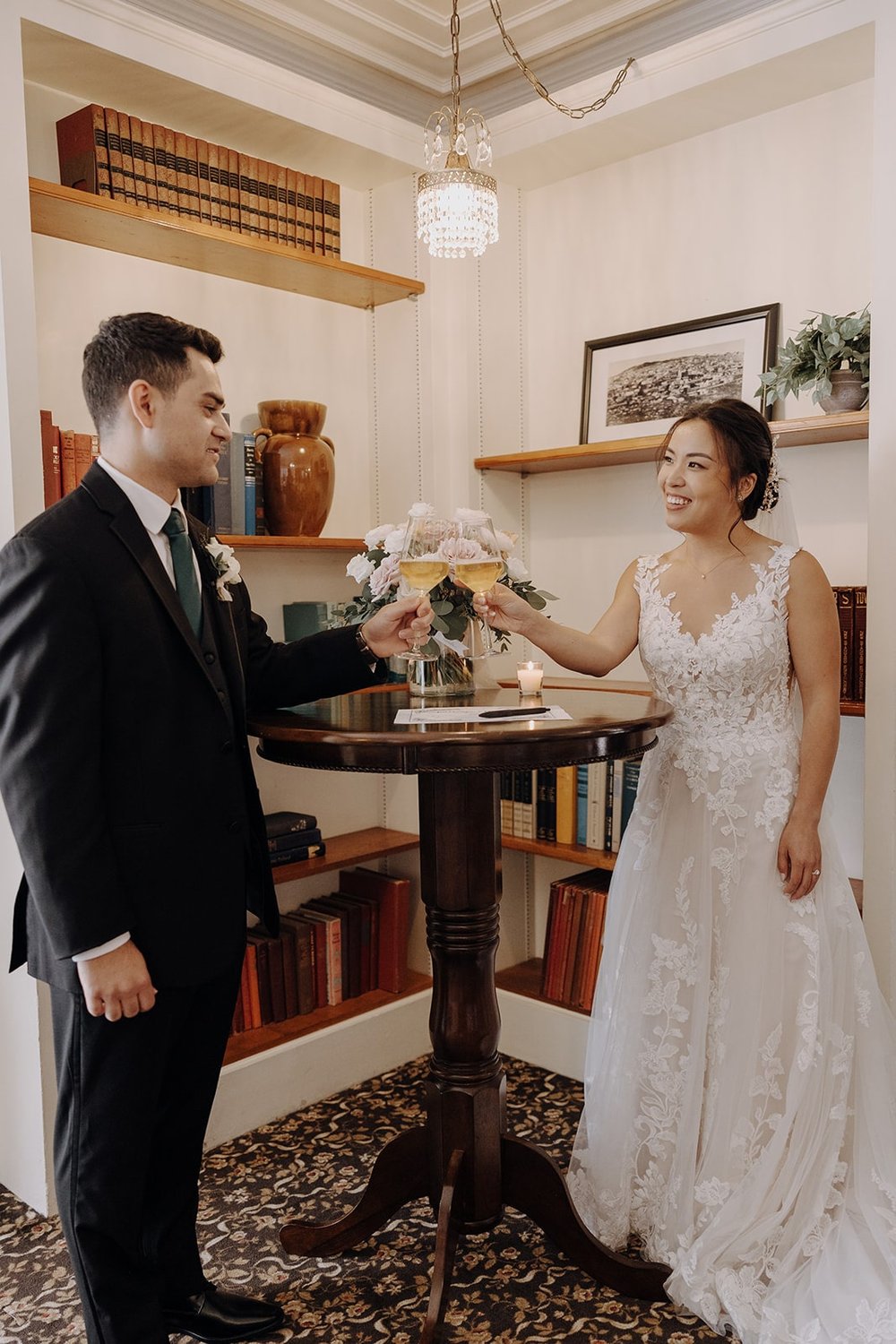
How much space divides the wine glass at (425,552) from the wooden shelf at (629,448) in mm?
1018

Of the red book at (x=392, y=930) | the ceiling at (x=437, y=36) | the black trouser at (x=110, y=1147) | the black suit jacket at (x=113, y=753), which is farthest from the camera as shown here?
the red book at (x=392, y=930)

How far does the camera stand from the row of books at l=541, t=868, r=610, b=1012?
3020 millimetres

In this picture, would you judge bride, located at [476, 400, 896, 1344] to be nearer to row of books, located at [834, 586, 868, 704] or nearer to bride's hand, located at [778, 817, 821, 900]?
bride's hand, located at [778, 817, 821, 900]

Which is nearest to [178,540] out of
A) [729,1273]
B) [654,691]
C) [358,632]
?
[358,632]

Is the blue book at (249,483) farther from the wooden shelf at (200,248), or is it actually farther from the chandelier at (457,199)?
the chandelier at (457,199)

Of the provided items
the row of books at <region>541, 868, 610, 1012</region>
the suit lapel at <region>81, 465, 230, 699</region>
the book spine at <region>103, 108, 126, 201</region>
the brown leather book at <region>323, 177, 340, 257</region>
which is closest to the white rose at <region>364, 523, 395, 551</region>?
the suit lapel at <region>81, 465, 230, 699</region>

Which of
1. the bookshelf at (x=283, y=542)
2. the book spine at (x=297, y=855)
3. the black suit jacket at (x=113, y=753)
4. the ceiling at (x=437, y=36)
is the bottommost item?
the book spine at (x=297, y=855)

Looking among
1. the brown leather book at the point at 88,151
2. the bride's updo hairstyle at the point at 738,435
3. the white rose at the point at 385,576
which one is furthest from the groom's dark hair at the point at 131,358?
the bride's updo hairstyle at the point at 738,435

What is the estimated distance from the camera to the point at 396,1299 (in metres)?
2.08

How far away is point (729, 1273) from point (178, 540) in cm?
163

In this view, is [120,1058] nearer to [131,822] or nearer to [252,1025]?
[131,822]

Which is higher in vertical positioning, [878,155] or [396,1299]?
[878,155]

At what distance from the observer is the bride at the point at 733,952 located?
80.9 inches

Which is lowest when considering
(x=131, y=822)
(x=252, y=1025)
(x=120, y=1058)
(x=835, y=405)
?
(x=252, y=1025)
